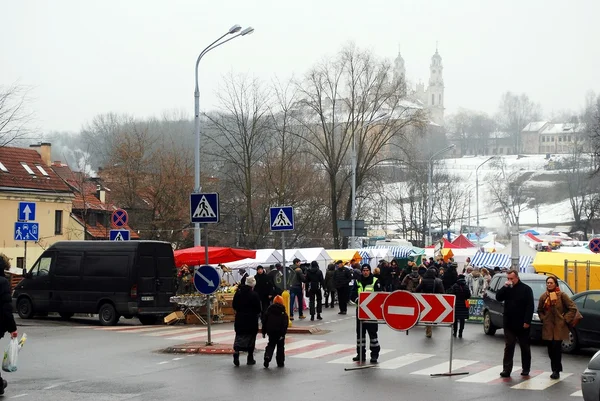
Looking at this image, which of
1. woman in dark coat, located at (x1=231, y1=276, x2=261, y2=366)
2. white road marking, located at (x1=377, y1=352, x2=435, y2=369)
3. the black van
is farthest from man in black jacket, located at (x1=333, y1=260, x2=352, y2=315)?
woman in dark coat, located at (x1=231, y1=276, x2=261, y2=366)

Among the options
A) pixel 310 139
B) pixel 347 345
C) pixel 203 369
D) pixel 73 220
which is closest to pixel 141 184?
pixel 73 220

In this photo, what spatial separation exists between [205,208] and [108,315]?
8073mm

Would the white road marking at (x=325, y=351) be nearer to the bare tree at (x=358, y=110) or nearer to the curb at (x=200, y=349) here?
the curb at (x=200, y=349)

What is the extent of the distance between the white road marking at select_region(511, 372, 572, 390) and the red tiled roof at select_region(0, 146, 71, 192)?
34.6m

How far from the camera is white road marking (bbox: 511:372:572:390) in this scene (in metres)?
14.2

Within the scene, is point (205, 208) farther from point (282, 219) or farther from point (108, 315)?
point (108, 315)

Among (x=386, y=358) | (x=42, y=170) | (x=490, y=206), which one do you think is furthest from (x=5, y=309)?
(x=490, y=206)

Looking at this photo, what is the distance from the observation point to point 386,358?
59.4ft

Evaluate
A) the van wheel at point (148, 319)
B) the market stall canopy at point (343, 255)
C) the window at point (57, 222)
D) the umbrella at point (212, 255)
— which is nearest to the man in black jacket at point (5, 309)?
the van wheel at point (148, 319)

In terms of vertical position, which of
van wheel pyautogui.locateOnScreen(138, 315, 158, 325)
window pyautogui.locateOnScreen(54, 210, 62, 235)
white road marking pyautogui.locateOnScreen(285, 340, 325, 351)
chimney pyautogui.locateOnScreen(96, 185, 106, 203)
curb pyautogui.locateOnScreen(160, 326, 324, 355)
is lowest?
van wheel pyautogui.locateOnScreen(138, 315, 158, 325)

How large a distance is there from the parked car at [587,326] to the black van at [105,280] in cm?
1178

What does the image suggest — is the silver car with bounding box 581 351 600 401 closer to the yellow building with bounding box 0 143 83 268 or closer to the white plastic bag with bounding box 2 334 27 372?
the white plastic bag with bounding box 2 334 27 372

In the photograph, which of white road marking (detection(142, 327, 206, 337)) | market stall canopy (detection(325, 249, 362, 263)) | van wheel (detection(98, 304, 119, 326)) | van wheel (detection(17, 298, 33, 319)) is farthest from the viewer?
market stall canopy (detection(325, 249, 362, 263))

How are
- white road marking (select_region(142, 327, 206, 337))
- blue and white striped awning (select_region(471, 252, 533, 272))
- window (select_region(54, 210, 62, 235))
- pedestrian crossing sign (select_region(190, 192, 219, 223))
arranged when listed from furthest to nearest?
1. window (select_region(54, 210, 62, 235))
2. blue and white striped awning (select_region(471, 252, 533, 272))
3. white road marking (select_region(142, 327, 206, 337))
4. pedestrian crossing sign (select_region(190, 192, 219, 223))
